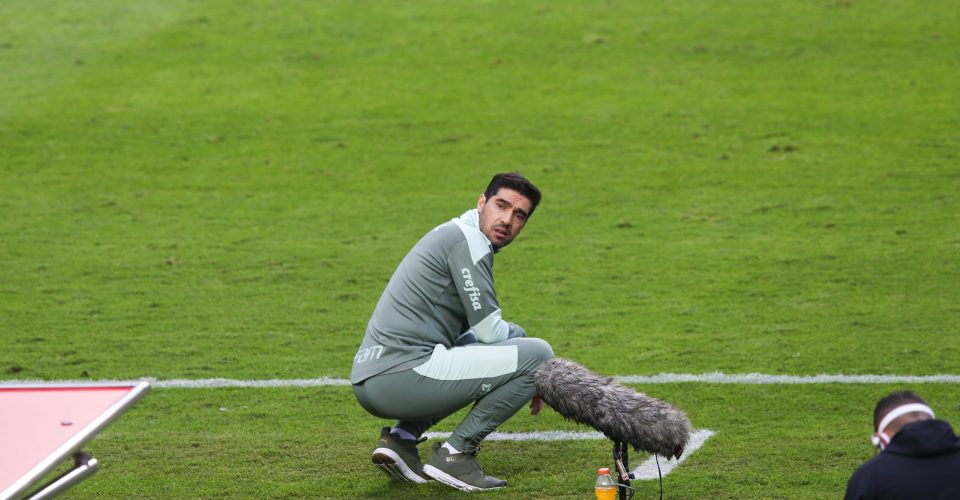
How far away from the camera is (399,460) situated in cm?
550

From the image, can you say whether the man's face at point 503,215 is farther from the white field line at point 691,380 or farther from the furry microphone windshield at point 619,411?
the white field line at point 691,380

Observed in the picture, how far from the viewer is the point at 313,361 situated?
8.05 meters

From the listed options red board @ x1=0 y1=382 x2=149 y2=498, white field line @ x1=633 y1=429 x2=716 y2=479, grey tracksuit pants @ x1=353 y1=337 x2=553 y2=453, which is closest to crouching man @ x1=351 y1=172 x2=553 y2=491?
grey tracksuit pants @ x1=353 y1=337 x2=553 y2=453

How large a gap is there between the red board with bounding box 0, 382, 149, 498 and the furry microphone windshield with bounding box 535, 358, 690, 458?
6.17 ft

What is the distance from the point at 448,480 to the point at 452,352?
0.56 m

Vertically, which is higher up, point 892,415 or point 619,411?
point 892,415

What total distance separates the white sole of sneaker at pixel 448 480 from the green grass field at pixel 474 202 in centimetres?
7

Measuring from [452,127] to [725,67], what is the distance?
4016 mm

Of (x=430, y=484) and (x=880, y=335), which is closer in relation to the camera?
(x=430, y=484)

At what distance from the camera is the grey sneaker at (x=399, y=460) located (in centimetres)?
547

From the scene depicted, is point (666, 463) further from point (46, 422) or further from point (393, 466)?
point (46, 422)

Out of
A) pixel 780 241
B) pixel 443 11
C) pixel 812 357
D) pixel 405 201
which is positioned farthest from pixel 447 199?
pixel 443 11

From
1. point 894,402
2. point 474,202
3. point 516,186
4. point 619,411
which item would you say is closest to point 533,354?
point 619,411

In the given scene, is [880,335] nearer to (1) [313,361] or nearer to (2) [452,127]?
(1) [313,361]
